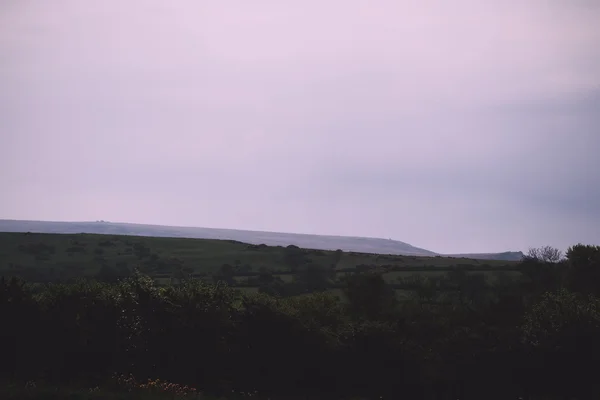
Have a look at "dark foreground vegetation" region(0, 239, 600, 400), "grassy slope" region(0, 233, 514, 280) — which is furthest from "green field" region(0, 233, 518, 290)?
"dark foreground vegetation" region(0, 239, 600, 400)

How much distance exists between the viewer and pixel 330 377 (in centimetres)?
2917

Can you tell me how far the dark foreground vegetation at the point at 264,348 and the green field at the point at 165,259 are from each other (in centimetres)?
4751

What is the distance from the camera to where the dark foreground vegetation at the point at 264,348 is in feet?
92.6

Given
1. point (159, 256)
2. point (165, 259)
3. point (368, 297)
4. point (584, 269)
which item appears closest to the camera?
point (368, 297)

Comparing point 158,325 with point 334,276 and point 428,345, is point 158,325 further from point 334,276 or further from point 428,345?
point 334,276

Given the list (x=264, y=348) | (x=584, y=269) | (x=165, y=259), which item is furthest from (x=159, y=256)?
(x=264, y=348)

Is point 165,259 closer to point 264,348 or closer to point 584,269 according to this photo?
point 584,269

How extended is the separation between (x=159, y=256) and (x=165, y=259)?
480 centimetres

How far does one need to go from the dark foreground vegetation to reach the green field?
47.5m

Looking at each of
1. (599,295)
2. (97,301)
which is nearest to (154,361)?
(97,301)

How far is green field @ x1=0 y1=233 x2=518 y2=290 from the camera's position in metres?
92.1

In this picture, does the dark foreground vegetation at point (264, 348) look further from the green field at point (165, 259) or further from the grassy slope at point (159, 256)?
the grassy slope at point (159, 256)

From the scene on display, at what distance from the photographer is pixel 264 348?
29.6 m

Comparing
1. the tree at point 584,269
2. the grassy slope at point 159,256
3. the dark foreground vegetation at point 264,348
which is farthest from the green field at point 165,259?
the dark foreground vegetation at point 264,348
